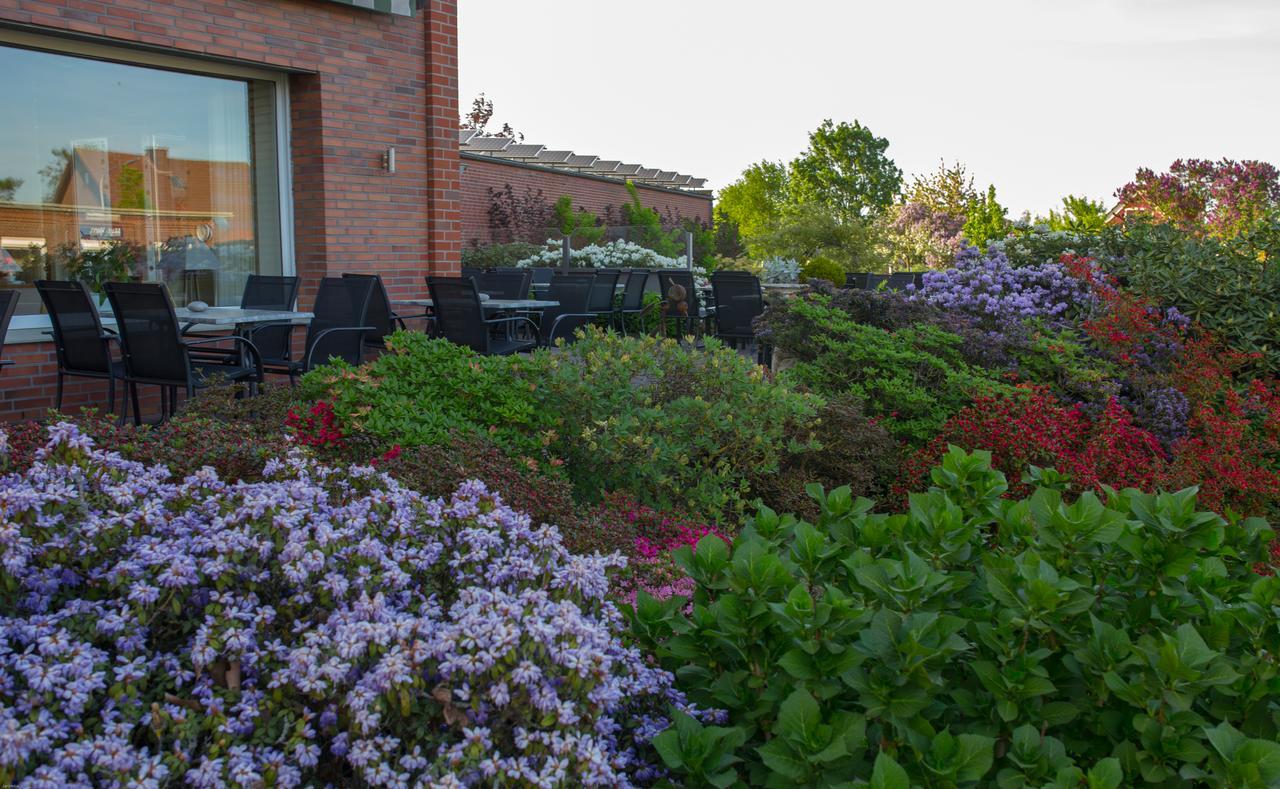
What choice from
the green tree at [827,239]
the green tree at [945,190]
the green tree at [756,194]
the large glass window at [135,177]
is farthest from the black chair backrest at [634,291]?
the green tree at [756,194]

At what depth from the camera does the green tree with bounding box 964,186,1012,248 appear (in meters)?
20.1

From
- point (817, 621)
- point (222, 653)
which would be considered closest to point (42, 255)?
point (222, 653)

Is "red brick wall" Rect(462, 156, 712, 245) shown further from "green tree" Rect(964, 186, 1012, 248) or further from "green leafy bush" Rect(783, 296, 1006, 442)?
"green leafy bush" Rect(783, 296, 1006, 442)

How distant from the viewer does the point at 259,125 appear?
8242mm

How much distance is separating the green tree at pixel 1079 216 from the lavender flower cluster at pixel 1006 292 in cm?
175

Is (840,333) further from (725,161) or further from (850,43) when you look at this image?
(725,161)

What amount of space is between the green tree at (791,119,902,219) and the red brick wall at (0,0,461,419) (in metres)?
47.9

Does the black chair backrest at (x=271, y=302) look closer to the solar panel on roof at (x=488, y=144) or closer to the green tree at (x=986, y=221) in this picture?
the green tree at (x=986, y=221)

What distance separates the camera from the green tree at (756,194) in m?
51.7

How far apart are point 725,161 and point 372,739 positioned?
54.1 m

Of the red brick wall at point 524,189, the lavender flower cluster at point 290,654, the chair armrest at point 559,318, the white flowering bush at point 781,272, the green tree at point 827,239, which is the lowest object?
the lavender flower cluster at point 290,654

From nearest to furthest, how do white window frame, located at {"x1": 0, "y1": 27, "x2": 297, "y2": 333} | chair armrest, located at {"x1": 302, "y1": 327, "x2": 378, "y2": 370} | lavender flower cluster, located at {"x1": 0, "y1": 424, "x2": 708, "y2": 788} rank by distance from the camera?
lavender flower cluster, located at {"x1": 0, "y1": 424, "x2": 708, "y2": 788}
chair armrest, located at {"x1": 302, "y1": 327, "x2": 378, "y2": 370}
white window frame, located at {"x1": 0, "y1": 27, "x2": 297, "y2": 333}

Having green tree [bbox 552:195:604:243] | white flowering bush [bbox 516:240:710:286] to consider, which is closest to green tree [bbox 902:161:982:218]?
green tree [bbox 552:195:604:243]

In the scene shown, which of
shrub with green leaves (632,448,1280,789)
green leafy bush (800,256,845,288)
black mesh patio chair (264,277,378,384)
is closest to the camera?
shrub with green leaves (632,448,1280,789)
